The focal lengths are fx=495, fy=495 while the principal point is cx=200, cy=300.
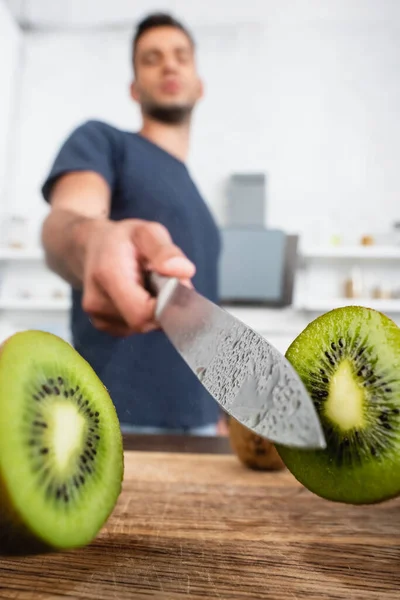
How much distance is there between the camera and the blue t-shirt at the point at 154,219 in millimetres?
993

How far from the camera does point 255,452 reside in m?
0.54

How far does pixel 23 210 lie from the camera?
3.13 metres

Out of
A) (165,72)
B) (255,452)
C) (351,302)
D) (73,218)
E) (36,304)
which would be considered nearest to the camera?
(255,452)

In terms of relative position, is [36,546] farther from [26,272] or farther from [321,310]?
[26,272]

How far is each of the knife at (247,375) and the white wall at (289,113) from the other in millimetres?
2499

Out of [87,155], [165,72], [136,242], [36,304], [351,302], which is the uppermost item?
[165,72]

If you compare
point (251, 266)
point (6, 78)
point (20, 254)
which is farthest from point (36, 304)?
point (6, 78)

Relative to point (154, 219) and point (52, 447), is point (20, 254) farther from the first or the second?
point (52, 447)

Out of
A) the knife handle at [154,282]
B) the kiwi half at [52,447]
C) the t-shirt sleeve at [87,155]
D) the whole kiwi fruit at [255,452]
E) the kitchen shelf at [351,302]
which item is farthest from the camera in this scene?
the kitchen shelf at [351,302]

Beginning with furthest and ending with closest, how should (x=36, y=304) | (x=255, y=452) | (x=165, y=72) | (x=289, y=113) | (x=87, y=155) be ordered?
(x=289, y=113) < (x=36, y=304) < (x=165, y=72) < (x=87, y=155) < (x=255, y=452)

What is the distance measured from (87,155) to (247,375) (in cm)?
90

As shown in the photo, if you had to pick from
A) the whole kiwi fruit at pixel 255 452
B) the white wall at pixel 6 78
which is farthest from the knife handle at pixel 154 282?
the white wall at pixel 6 78

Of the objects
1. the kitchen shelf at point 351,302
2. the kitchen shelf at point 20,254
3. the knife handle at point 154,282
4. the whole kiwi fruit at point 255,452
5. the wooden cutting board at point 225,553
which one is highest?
the knife handle at point 154,282

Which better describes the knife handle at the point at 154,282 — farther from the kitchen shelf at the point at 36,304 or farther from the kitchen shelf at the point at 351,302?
the kitchen shelf at the point at 36,304
